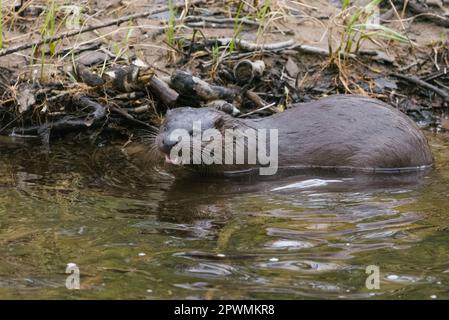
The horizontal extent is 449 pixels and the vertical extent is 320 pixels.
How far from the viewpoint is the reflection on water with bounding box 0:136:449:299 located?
3.11 metres

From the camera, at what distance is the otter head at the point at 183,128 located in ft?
15.4

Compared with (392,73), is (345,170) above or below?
below

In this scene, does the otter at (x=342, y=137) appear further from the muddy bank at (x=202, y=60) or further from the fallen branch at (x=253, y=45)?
the fallen branch at (x=253, y=45)

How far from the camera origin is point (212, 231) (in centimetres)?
377

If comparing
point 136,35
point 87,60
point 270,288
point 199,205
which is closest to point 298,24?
point 136,35

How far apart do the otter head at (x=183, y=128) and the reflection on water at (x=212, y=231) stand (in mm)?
202

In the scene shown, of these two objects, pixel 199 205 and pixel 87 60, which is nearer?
pixel 199 205

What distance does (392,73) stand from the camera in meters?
6.44

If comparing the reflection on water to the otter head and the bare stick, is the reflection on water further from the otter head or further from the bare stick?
the bare stick

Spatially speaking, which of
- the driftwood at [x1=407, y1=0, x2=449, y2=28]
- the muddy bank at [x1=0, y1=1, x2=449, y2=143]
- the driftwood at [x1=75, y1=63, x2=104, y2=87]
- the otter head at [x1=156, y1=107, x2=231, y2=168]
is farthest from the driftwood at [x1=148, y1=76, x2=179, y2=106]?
the driftwood at [x1=407, y1=0, x2=449, y2=28]

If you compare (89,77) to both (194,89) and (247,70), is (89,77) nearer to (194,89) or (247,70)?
(194,89)

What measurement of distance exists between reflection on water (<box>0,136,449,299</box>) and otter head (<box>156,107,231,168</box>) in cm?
20
